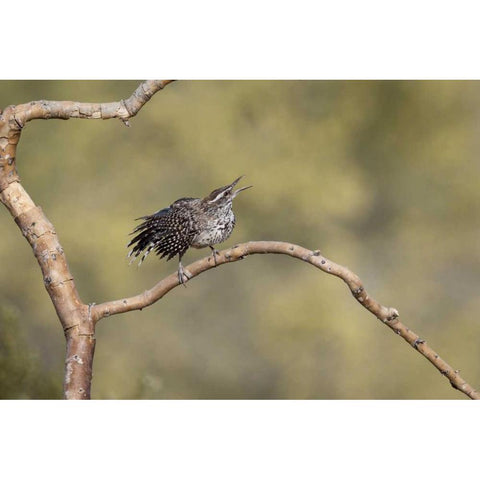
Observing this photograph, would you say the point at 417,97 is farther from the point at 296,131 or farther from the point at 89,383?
the point at 89,383

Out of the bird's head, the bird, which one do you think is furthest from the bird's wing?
the bird's head

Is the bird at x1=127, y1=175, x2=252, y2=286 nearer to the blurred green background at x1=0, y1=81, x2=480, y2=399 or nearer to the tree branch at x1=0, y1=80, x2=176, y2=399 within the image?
the blurred green background at x1=0, y1=81, x2=480, y2=399

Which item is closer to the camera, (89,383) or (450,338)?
(89,383)

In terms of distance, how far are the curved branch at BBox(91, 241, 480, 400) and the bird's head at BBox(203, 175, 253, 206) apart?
250 millimetres

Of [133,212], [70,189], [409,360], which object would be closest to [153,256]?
[133,212]

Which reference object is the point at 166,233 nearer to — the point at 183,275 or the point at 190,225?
the point at 190,225

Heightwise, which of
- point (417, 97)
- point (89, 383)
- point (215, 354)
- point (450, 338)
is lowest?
point (89, 383)

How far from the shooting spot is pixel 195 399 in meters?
3.72

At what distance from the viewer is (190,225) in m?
3.44

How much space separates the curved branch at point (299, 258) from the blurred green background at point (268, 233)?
32cm

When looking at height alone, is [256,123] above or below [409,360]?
above

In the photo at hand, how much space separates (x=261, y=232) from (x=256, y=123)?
490 millimetres

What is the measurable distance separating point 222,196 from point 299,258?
470mm

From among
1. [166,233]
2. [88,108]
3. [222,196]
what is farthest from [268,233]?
[88,108]
